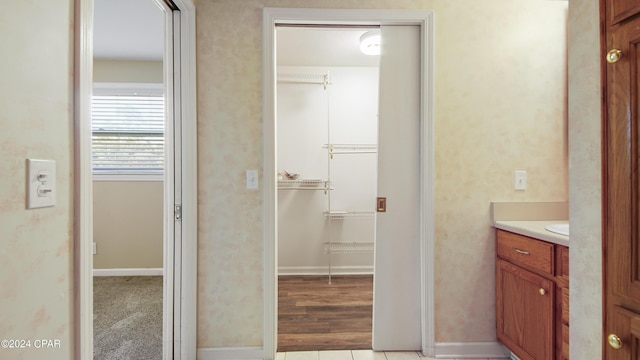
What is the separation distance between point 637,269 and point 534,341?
98cm

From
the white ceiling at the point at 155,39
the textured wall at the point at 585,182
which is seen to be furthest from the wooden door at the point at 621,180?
the white ceiling at the point at 155,39

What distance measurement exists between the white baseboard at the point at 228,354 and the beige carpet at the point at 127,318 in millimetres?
379

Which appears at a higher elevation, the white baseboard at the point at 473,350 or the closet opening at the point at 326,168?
the closet opening at the point at 326,168

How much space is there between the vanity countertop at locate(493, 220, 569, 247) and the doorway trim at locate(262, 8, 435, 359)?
0.42 m

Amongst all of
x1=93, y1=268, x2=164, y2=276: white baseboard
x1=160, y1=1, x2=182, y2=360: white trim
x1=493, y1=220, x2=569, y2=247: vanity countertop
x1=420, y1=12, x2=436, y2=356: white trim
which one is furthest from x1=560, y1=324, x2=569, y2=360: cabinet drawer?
x1=93, y1=268, x2=164, y2=276: white baseboard

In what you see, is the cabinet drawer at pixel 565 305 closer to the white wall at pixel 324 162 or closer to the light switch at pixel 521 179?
the light switch at pixel 521 179

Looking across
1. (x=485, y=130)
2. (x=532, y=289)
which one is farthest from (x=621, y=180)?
(x=485, y=130)

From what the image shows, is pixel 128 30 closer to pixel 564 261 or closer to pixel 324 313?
pixel 324 313

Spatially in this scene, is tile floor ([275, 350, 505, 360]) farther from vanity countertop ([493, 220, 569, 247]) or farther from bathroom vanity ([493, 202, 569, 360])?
vanity countertop ([493, 220, 569, 247])

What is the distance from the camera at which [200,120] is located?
67.9 inches

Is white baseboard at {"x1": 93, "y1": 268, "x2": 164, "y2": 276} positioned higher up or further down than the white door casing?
further down

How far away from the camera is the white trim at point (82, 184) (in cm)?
79

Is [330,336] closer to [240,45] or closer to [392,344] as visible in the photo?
[392,344]

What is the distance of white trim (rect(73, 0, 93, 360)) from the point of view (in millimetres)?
794
